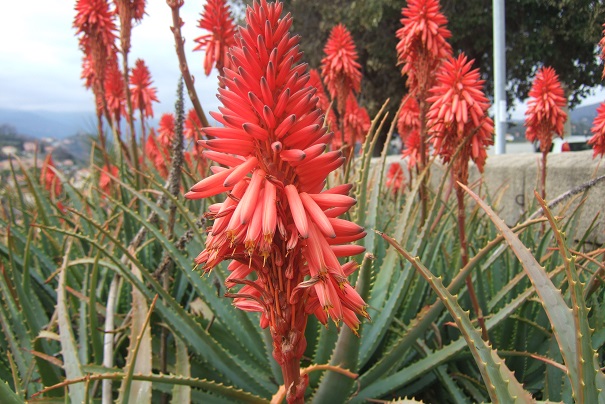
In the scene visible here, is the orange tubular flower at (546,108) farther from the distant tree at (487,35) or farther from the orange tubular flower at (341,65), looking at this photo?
the orange tubular flower at (341,65)

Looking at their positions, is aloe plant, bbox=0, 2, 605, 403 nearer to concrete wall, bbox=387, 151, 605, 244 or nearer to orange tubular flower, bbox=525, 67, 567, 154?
concrete wall, bbox=387, 151, 605, 244

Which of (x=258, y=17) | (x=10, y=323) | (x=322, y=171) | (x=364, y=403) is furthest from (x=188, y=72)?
(x=364, y=403)

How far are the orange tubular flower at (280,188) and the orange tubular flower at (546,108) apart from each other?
218 cm

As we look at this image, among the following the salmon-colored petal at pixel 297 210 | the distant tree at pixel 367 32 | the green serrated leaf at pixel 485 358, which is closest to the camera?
the salmon-colored petal at pixel 297 210

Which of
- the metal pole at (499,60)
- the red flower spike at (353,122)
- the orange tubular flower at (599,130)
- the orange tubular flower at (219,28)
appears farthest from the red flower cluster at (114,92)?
the orange tubular flower at (599,130)

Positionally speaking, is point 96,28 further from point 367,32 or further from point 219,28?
point 367,32

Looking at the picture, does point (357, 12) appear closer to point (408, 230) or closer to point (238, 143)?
point (408, 230)

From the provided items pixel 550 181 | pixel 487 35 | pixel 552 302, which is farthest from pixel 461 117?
pixel 487 35

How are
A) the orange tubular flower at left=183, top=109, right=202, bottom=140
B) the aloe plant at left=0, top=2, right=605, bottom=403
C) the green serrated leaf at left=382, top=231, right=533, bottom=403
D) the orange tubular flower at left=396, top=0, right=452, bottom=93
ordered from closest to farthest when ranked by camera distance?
the green serrated leaf at left=382, top=231, right=533, bottom=403 → the aloe plant at left=0, top=2, right=605, bottom=403 → the orange tubular flower at left=183, top=109, right=202, bottom=140 → the orange tubular flower at left=396, top=0, right=452, bottom=93

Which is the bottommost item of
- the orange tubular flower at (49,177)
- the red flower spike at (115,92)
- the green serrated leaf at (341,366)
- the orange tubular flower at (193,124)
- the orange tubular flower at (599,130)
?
the green serrated leaf at (341,366)

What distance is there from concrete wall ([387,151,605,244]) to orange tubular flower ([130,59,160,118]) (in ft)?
7.98

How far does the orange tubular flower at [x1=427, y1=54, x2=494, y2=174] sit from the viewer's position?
1.70m

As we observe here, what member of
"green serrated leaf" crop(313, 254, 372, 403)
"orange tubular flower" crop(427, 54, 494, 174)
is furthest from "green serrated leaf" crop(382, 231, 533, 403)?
"orange tubular flower" crop(427, 54, 494, 174)

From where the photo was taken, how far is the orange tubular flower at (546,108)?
250cm
